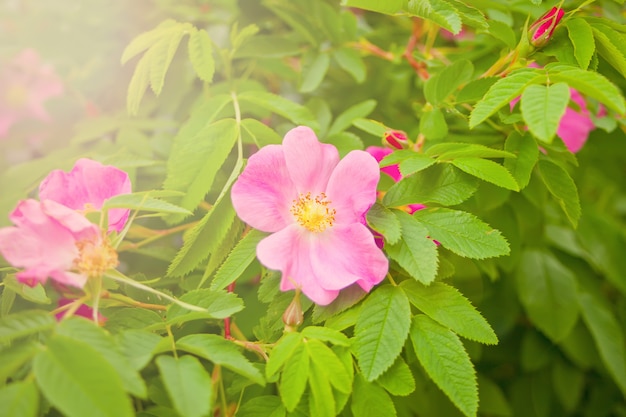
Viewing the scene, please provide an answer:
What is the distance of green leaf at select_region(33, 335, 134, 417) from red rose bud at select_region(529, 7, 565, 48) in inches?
23.4

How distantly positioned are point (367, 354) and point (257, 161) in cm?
24

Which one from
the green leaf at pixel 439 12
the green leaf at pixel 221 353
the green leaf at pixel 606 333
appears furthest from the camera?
the green leaf at pixel 606 333

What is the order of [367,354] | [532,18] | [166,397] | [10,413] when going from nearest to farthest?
[10,413], [367,354], [166,397], [532,18]

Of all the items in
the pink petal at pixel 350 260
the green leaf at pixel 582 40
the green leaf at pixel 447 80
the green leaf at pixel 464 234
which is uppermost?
the green leaf at pixel 582 40

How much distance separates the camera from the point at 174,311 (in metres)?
0.59

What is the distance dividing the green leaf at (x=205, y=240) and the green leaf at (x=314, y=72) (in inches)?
14.9

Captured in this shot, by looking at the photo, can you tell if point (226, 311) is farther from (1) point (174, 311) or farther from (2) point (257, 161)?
(2) point (257, 161)

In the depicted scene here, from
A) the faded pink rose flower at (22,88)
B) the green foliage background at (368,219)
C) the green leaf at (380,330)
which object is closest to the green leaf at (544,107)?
the green foliage background at (368,219)

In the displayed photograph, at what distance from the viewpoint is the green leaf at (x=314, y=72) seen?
3.12 feet

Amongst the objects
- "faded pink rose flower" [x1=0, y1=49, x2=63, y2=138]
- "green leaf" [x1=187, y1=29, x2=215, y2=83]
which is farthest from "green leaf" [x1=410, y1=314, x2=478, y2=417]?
"faded pink rose flower" [x1=0, y1=49, x2=63, y2=138]

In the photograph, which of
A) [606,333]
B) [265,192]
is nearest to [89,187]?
[265,192]

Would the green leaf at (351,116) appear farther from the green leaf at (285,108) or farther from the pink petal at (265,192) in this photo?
the pink petal at (265,192)

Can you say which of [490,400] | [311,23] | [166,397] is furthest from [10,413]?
[490,400]

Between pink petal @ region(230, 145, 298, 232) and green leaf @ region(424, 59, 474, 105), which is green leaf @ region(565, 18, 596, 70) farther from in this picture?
pink petal @ region(230, 145, 298, 232)
